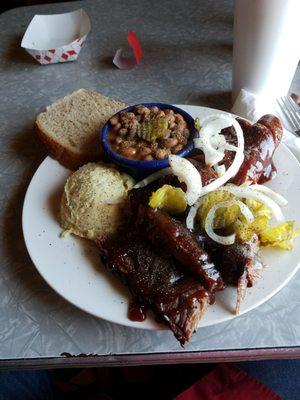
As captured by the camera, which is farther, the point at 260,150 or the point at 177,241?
the point at 260,150

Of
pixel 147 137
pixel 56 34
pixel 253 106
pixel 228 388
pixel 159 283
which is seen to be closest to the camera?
pixel 159 283

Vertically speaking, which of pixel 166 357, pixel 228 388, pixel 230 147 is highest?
pixel 230 147

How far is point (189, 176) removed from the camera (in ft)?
3.90

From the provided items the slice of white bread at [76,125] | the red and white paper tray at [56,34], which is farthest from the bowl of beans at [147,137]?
the red and white paper tray at [56,34]

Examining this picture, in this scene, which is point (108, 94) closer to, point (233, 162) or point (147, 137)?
point (147, 137)

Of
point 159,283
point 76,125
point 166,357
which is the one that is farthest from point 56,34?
point 166,357

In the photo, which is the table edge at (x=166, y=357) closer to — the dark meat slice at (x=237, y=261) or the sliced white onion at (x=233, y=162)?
the dark meat slice at (x=237, y=261)

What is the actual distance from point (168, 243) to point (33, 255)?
38 cm

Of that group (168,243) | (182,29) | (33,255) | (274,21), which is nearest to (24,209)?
(33,255)

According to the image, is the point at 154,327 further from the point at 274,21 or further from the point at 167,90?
the point at 167,90

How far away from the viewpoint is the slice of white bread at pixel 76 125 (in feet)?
5.04

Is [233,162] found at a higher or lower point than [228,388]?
higher

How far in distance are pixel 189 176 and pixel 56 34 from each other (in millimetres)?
1330

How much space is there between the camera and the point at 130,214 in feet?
4.18
